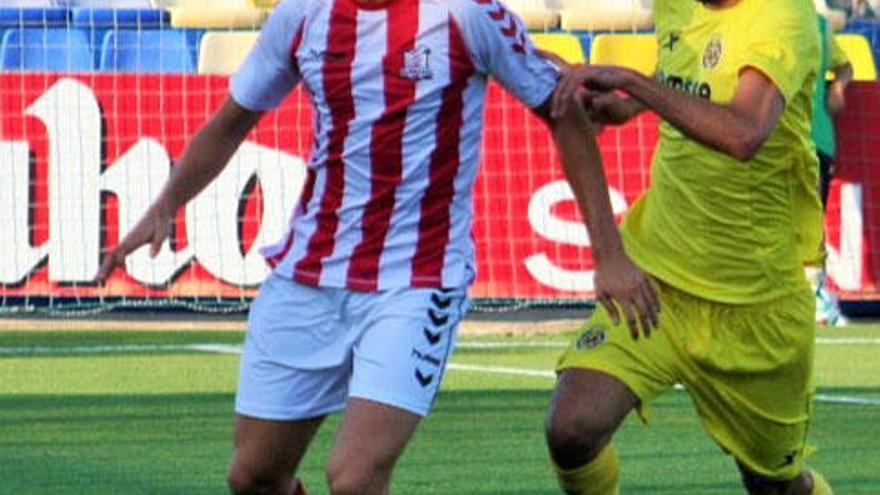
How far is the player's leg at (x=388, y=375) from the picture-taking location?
6828 mm

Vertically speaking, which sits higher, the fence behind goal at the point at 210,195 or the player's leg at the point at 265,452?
the player's leg at the point at 265,452

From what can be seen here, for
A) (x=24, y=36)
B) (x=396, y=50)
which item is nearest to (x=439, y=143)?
(x=396, y=50)

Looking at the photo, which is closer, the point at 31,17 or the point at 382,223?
the point at 382,223

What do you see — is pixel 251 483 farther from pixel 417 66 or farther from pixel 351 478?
pixel 417 66

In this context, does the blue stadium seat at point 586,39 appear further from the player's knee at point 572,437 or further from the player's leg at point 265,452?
the player's leg at point 265,452

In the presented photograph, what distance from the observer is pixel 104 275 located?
727 cm

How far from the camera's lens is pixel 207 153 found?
745cm

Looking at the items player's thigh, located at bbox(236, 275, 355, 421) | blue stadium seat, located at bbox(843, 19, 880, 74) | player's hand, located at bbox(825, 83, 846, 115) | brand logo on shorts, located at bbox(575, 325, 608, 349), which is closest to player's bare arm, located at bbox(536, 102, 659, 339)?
player's thigh, located at bbox(236, 275, 355, 421)

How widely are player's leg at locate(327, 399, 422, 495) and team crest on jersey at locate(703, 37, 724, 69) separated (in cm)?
143

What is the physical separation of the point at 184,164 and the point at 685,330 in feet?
5.07

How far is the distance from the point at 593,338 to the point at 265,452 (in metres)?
1.22

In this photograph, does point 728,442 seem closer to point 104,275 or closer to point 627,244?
point 627,244

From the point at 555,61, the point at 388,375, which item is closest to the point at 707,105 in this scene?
the point at 555,61

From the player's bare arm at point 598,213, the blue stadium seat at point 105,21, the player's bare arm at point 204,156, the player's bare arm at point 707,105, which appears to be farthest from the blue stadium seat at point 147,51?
the player's bare arm at point 598,213
